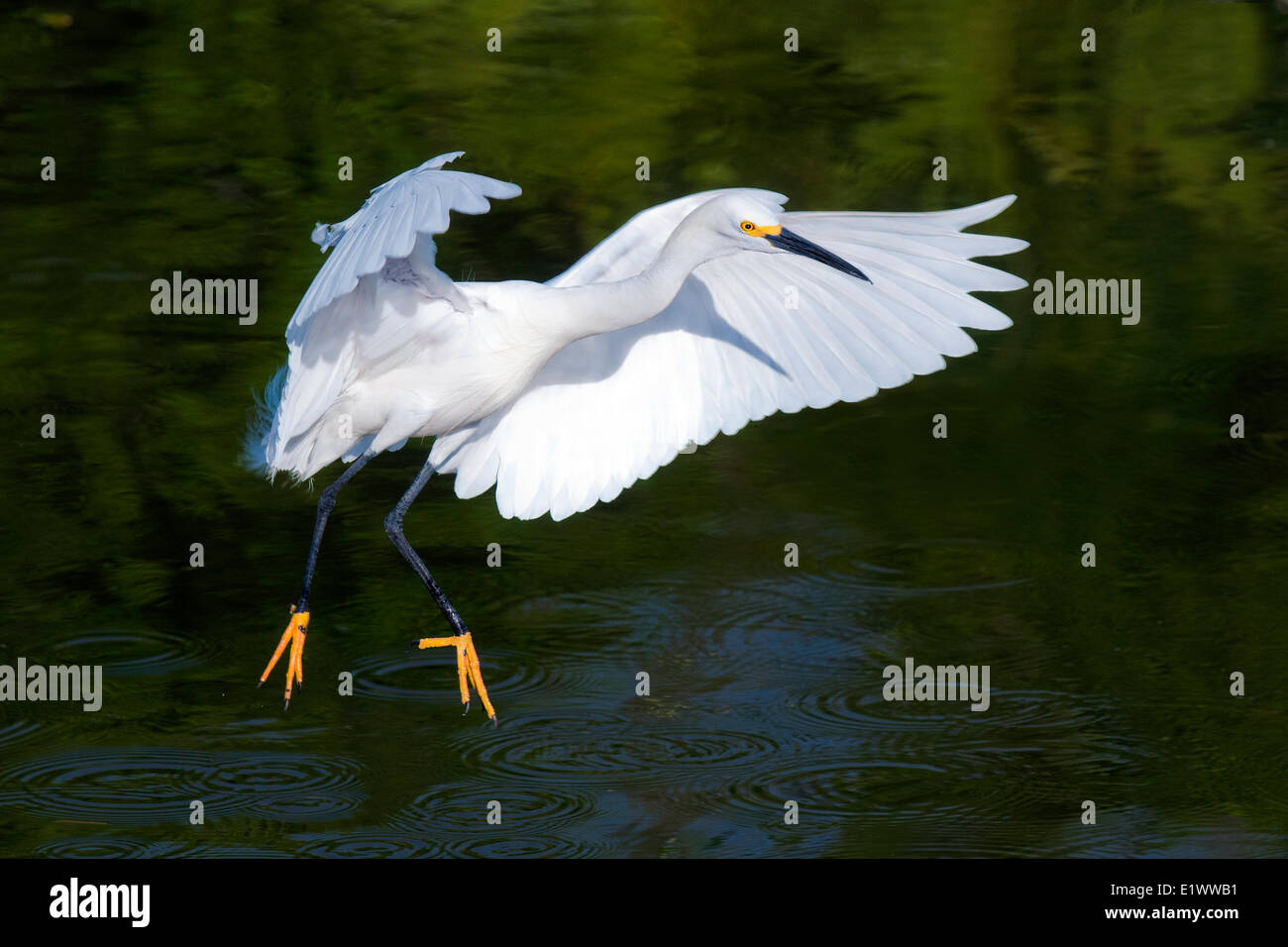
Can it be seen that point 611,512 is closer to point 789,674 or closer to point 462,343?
point 789,674

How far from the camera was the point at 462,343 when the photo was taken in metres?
5.09

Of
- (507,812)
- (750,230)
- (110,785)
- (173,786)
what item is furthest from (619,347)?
(110,785)

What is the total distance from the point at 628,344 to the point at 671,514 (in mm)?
1598

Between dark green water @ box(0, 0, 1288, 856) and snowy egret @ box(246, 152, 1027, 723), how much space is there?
0.51 meters

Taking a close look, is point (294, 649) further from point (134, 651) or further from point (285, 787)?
point (134, 651)

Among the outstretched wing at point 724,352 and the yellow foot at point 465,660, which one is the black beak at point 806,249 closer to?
the outstretched wing at point 724,352

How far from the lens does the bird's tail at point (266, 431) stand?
557 centimetres

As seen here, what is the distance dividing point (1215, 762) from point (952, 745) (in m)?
0.80

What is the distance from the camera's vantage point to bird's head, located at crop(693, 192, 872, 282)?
493 cm

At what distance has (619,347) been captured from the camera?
5500 millimetres

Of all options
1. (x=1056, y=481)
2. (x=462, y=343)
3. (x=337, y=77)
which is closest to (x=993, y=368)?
(x=1056, y=481)
